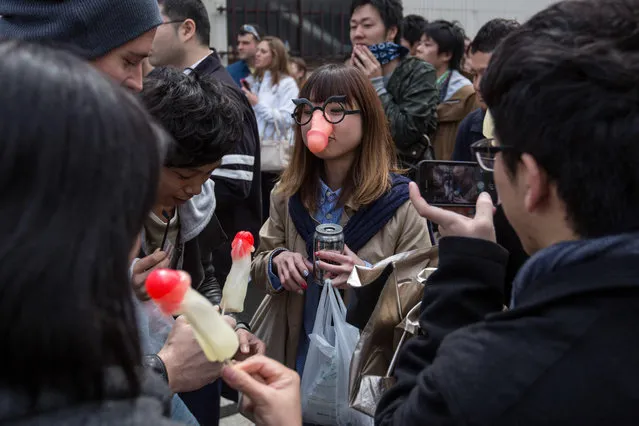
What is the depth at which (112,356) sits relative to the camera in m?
0.77

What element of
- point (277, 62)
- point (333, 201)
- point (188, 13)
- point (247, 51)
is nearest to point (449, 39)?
point (277, 62)

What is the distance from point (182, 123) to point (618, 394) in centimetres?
138

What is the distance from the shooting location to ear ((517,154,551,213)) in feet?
3.56

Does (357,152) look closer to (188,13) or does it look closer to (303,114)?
(303,114)

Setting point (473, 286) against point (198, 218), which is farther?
point (198, 218)

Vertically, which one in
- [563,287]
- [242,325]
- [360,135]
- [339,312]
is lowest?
[339,312]

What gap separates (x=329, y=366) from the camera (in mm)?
2109

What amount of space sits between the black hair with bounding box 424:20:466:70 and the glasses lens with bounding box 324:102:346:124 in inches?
117

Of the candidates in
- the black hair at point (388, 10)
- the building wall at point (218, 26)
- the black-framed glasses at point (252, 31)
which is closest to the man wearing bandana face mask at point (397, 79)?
the black hair at point (388, 10)

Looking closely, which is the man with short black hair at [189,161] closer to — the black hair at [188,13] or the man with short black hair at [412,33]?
the black hair at [188,13]

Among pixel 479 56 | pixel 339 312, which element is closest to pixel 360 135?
pixel 339 312

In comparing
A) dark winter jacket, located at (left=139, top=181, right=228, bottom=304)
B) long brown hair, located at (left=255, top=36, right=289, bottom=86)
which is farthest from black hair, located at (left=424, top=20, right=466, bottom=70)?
dark winter jacket, located at (left=139, top=181, right=228, bottom=304)

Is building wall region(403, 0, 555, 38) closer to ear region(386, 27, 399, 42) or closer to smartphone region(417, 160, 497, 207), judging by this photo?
ear region(386, 27, 399, 42)

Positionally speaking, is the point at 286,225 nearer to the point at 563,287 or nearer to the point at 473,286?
the point at 473,286
